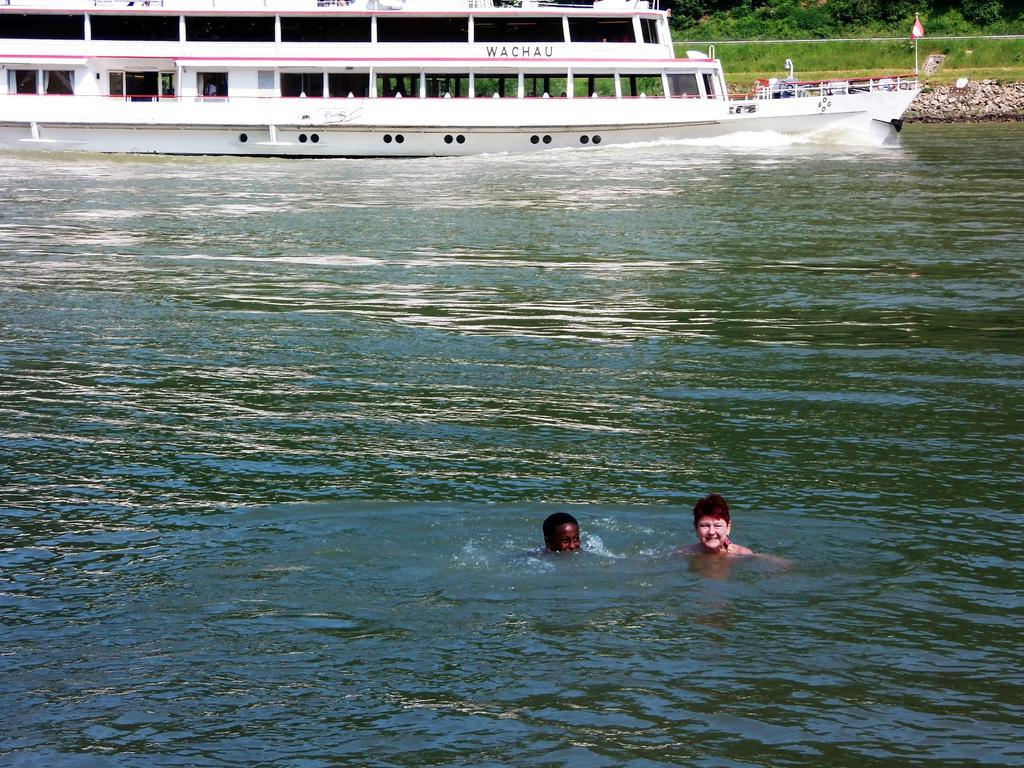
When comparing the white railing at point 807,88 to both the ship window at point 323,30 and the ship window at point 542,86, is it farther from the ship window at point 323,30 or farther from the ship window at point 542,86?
the ship window at point 323,30

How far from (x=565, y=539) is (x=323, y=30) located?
31.3 meters

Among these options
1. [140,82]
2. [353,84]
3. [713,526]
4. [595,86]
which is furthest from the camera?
[140,82]

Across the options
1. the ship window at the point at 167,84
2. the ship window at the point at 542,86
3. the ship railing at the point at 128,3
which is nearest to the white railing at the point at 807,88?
the ship window at the point at 542,86

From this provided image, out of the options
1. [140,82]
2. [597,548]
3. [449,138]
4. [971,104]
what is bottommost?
[597,548]

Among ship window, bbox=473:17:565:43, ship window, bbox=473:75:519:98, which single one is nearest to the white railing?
ship window, bbox=473:17:565:43

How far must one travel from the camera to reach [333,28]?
37750mm

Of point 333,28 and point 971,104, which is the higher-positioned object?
point 333,28

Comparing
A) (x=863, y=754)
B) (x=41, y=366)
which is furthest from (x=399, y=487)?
(x=41, y=366)

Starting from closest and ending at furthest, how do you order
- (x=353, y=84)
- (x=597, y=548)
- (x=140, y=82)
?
1. (x=597, y=548)
2. (x=353, y=84)
3. (x=140, y=82)

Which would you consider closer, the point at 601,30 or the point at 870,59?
the point at 601,30

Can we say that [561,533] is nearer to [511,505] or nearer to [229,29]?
[511,505]

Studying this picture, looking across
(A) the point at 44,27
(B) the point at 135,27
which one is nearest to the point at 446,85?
(B) the point at 135,27

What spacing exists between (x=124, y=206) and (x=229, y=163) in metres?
9.83

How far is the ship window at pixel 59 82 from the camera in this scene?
3769cm
